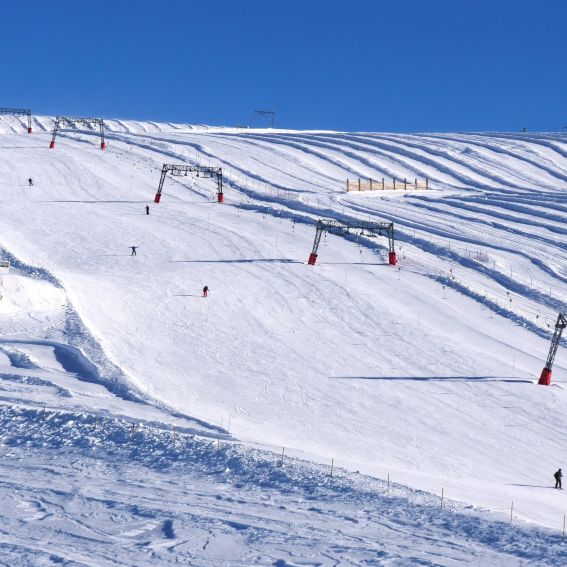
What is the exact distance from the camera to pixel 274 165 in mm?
82000

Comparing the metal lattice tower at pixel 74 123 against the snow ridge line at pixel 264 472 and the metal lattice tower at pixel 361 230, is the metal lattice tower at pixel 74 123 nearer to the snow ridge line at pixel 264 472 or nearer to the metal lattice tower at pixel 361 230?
the metal lattice tower at pixel 361 230

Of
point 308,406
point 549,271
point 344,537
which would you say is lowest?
point 344,537

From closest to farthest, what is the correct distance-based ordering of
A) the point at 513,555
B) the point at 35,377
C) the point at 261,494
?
the point at 513,555 < the point at 261,494 < the point at 35,377

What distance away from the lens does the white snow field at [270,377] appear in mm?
18750

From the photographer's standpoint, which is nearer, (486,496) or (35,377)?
(486,496)

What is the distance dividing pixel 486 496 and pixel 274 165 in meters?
62.1

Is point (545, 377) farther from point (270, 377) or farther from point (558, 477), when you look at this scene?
point (270, 377)

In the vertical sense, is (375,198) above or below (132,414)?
above

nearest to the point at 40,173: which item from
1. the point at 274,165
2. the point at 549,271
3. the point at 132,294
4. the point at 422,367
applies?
the point at 274,165

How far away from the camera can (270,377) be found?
3177cm

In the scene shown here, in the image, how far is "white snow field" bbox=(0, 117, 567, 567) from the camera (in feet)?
61.5

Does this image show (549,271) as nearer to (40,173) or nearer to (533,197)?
(533,197)

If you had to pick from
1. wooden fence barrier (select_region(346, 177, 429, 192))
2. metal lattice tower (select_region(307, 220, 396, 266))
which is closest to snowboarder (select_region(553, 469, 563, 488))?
metal lattice tower (select_region(307, 220, 396, 266))

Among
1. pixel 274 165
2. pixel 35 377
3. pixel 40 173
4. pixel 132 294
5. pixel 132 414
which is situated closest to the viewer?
pixel 132 414
